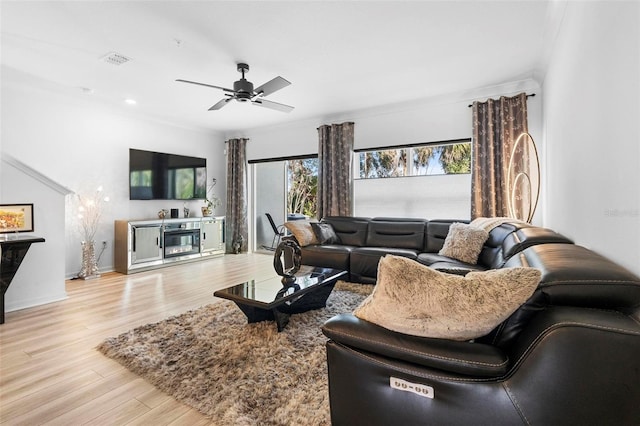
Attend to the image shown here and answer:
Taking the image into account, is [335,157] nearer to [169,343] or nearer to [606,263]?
[169,343]

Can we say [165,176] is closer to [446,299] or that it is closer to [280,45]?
[280,45]

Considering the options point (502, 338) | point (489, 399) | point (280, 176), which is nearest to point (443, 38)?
point (502, 338)

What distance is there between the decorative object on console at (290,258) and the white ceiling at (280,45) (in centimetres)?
193

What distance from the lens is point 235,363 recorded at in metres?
1.96

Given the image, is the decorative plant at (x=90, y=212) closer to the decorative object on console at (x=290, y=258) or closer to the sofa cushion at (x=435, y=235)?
the decorative object on console at (x=290, y=258)

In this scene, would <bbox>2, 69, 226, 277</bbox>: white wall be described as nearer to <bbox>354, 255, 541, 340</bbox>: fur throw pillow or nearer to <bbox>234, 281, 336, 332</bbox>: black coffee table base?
<bbox>234, 281, 336, 332</bbox>: black coffee table base

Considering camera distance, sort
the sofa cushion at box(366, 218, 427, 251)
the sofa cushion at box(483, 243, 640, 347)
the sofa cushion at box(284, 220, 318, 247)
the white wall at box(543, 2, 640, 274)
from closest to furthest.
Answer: the sofa cushion at box(483, 243, 640, 347), the white wall at box(543, 2, 640, 274), the sofa cushion at box(366, 218, 427, 251), the sofa cushion at box(284, 220, 318, 247)

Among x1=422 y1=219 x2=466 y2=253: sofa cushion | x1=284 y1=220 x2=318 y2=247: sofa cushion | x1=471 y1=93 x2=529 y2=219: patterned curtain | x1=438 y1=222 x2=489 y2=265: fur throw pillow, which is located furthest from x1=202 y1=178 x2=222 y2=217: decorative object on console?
x1=471 y1=93 x2=529 y2=219: patterned curtain

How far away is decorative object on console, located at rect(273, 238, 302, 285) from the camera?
9.05 ft

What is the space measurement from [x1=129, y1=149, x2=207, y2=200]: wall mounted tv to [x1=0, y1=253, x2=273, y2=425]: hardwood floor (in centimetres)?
175

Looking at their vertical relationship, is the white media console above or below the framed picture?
below

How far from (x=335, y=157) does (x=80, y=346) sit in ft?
13.4

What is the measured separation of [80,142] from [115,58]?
6.49 feet

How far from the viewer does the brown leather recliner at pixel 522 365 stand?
814mm
